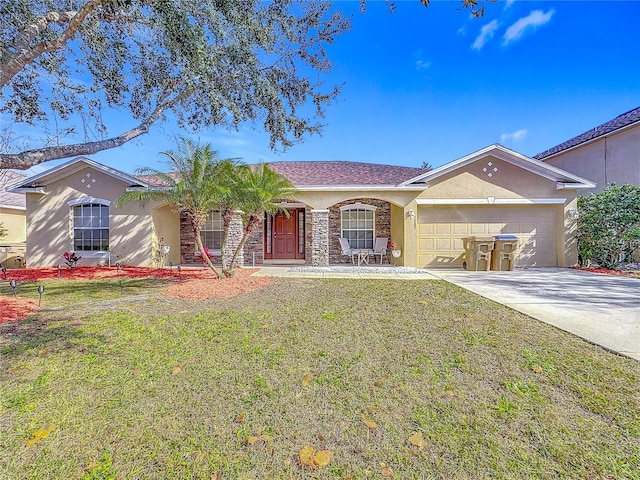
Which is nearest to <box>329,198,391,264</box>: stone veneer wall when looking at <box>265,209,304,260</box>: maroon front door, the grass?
<box>265,209,304,260</box>: maroon front door

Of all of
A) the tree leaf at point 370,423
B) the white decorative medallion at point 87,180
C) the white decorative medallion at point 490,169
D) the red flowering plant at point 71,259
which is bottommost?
the tree leaf at point 370,423

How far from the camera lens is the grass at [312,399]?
230 centimetres

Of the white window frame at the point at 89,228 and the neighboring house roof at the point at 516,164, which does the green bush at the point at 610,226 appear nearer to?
the neighboring house roof at the point at 516,164

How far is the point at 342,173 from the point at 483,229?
6.73m

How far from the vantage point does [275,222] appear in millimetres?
14953

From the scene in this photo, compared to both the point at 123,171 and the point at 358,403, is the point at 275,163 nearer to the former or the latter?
the point at 123,171

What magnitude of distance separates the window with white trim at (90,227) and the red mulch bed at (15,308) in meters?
6.29

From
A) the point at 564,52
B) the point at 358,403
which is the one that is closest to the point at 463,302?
the point at 358,403

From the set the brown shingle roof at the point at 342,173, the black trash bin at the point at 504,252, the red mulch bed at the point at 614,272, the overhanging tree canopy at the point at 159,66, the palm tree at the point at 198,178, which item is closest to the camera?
the overhanging tree canopy at the point at 159,66

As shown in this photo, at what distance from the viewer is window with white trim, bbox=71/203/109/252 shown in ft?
42.0

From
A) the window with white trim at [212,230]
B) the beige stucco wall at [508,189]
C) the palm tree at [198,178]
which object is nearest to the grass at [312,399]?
the palm tree at [198,178]

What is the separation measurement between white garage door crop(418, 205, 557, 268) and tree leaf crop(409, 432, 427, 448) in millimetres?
10964

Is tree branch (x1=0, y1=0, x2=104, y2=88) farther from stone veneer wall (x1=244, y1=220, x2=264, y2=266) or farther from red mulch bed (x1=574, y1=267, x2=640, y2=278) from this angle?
red mulch bed (x1=574, y1=267, x2=640, y2=278)

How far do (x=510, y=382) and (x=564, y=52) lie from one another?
13.8m
